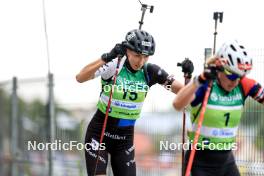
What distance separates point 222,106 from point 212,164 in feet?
1.68

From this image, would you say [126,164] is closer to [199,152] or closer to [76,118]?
[199,152]

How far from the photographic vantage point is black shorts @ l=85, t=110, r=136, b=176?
6617 millimetres

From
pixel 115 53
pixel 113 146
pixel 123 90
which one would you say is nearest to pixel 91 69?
pixel 115 53

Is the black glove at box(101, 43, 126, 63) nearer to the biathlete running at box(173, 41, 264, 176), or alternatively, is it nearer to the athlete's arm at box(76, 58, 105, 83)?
the athlete's arm at box(76, 58, 105, 83)

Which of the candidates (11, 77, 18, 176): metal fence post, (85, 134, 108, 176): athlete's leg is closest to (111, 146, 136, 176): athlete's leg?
(85, 134, 108, 176): athlete's leg

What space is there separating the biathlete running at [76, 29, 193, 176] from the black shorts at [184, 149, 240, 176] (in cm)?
97

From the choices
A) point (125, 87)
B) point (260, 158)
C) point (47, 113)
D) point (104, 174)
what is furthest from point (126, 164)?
point (47, 113)

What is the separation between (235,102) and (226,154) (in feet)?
1.51

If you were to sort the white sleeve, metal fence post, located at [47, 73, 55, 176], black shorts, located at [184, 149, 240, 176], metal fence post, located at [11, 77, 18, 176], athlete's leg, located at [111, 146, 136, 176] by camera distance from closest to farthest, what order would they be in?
1. black shorts, located at [184, 149, 240, 176]
2. the white sleeve
3. athlete's leg, located at [111, 146, 136, 176]
4. metal fence post, located at [47, 73, 55, 176]
5. metal fence post, located at [11, 77, 18, 176]

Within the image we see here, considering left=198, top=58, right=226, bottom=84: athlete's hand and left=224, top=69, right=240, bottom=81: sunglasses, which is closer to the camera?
left=198, top=58, right=226, bottom=84: athlete's hand

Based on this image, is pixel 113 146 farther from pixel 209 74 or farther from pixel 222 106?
pixel 209 74

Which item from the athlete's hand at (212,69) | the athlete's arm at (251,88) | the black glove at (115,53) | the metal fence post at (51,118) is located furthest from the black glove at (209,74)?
the metal fence post at (51,118)

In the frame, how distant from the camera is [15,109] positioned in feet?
40.4

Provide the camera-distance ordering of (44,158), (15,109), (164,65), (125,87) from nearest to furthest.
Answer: (125,87) → (164,65) → (44,158) → (15,109)
